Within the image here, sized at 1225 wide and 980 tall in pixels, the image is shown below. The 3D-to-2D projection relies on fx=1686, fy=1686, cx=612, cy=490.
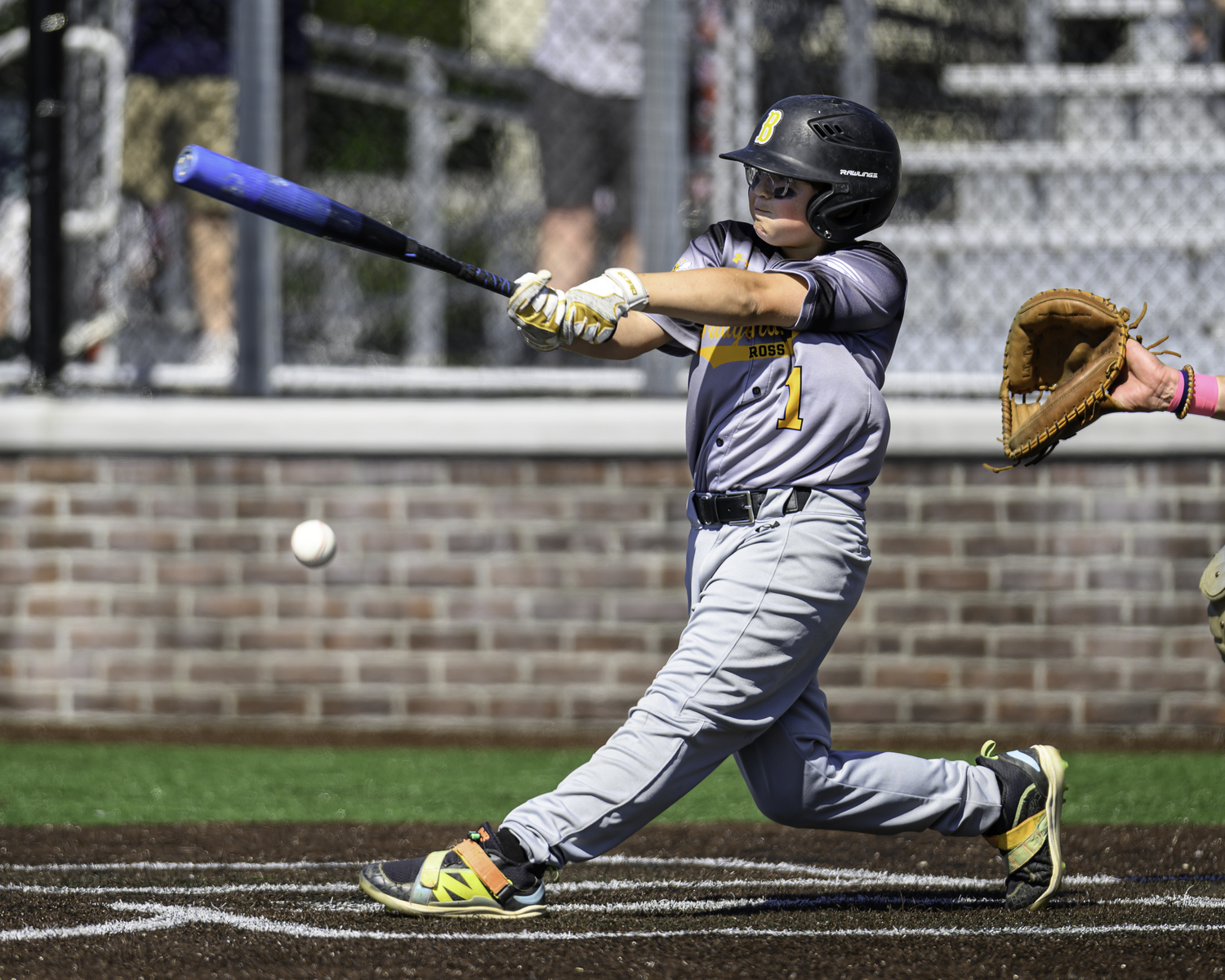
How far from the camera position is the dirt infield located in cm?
305

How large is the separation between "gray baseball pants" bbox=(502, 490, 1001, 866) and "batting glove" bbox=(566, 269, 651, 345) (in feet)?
1.82

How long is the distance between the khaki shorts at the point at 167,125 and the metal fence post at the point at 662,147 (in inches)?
75.4

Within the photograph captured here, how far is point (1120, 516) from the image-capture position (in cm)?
662

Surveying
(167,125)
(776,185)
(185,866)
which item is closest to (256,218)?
(167,125)

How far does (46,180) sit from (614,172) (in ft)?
7.64

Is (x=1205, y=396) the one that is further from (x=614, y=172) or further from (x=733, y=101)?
(x=614, y=172)

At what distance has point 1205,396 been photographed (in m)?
3.55

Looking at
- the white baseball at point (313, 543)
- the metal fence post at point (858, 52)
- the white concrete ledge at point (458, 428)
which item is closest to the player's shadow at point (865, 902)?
the white baseball at point (313, 543)

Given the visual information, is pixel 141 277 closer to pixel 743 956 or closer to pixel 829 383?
pixel 829 383

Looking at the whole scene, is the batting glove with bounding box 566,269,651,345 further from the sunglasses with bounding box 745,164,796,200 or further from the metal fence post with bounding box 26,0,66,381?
the metal fence post with bounding box 26,0,66,381

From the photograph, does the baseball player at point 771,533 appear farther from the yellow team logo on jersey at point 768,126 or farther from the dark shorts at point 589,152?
the dark shorts at point 589,152

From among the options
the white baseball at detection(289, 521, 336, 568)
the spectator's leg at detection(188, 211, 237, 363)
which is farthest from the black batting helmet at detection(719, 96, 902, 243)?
the spectator's leg at detection(188, 211, 237, 363)

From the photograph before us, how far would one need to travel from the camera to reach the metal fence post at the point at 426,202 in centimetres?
749

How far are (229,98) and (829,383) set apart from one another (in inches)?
188
